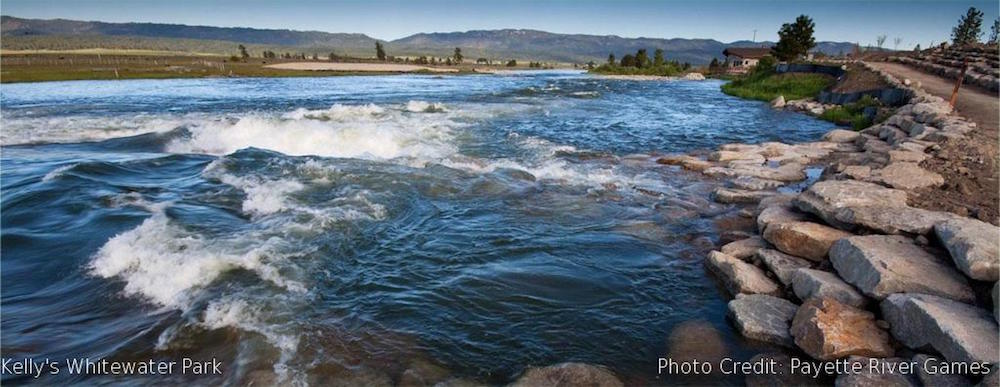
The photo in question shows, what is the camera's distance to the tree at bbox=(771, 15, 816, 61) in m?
57.8

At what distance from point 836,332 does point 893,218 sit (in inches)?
111

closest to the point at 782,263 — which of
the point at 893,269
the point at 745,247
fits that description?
the point at 745,247

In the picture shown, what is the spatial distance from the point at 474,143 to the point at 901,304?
14901 millimetres

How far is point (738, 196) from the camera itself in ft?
35.6

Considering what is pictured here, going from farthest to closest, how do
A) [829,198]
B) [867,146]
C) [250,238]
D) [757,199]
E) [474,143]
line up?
[474,143] < [867,146] < [757,199] < [250,238] < [829,198]

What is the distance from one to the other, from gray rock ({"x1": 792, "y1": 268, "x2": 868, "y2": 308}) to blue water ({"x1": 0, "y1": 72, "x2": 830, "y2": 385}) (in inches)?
40.0

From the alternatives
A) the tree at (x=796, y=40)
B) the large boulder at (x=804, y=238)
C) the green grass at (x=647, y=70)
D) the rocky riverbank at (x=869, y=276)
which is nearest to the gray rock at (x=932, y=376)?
the rocky riverbank at (x=869, y=276)

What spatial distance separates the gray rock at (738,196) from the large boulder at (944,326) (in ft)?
18.7

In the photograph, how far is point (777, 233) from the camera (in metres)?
7.27

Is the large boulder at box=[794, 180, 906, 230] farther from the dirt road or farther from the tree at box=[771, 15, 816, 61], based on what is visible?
the tree at box=[771, 15, 816, 61]

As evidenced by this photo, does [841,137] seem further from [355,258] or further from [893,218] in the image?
[355,258]

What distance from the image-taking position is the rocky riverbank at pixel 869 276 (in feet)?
15.3

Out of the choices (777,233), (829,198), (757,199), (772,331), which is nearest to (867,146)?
(757,199)

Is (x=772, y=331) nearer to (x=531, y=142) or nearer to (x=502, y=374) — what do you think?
→ (x=502, y=374)
